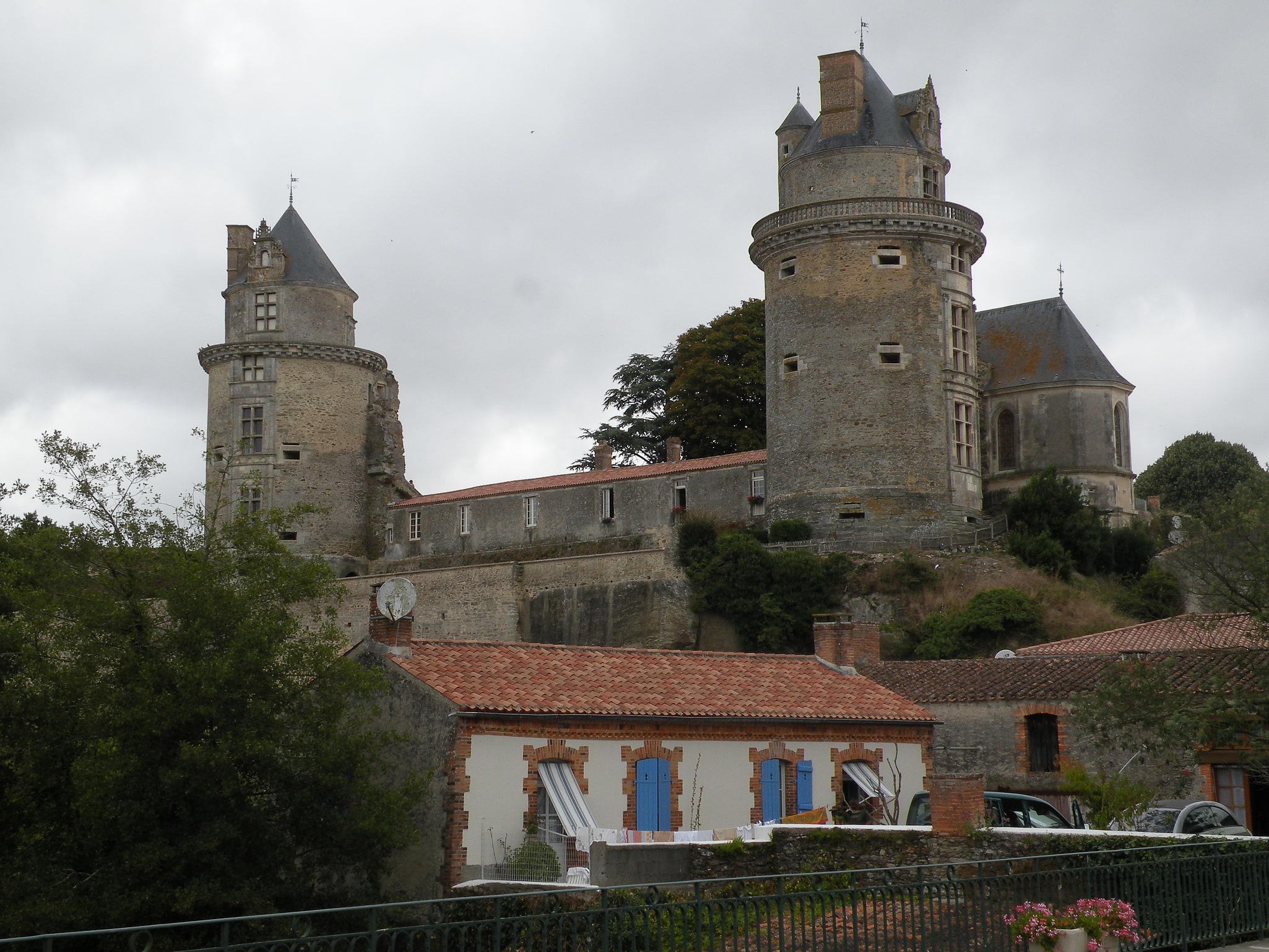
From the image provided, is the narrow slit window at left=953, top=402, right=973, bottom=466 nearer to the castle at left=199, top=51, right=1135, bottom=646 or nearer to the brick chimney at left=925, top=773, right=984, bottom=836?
the castle at left=199, top=51, right=1135, bottom=646

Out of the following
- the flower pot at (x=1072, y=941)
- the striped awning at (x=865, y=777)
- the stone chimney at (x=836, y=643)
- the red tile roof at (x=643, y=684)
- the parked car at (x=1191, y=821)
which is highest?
the stone chimney at (x=836, y=643)

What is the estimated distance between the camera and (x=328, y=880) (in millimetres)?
20953

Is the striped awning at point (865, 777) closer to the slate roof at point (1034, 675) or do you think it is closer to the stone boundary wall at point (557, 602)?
the slate roof at point (1034, 675)

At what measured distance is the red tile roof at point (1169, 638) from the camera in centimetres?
2572

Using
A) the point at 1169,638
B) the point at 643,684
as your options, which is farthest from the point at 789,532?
the point at 643,684

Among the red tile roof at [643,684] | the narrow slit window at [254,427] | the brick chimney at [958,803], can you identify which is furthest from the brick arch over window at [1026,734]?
the narrow slit window at [254,427]

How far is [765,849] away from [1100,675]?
8.13 meters

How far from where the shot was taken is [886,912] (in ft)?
39.0

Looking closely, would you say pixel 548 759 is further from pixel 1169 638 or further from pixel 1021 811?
pixel 1169 638

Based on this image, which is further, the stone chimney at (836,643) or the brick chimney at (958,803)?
the stone chimney at (836,643)

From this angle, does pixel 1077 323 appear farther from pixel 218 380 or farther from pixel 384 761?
pixel 384 761

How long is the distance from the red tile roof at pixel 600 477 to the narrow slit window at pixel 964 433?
5.86 metres

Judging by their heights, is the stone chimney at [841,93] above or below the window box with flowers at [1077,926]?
above

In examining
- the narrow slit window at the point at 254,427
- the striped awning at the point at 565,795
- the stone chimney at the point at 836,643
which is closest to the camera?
the striped awning at the point at 565,795
